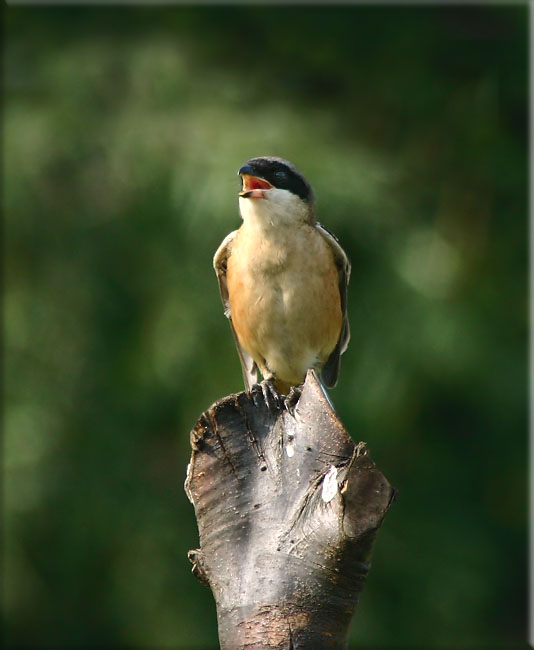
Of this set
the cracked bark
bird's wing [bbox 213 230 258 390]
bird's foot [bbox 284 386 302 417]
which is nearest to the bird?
bird's wing [bbox 213 230 258 390]

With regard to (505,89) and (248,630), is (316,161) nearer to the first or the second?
(505,89)

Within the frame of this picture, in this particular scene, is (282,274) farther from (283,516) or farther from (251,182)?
(283,516)

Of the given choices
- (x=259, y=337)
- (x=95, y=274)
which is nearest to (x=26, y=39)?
(x=95, y=274)

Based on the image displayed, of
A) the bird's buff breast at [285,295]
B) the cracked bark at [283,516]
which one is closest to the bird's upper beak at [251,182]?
the bird's buff breast at [285,295]

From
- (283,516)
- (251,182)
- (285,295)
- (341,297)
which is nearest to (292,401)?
(283,516)

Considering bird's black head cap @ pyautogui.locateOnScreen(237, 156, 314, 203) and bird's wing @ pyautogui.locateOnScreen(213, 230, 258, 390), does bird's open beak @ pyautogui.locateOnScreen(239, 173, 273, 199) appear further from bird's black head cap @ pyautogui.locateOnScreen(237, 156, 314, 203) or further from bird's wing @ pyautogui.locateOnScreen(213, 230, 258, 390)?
bird's wing @ pyautogui.locateOnScreen(213, 230, 258, 390)

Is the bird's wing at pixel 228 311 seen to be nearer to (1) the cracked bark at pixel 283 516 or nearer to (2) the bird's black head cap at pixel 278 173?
(2) the bird's black head cap at pixel 278 173

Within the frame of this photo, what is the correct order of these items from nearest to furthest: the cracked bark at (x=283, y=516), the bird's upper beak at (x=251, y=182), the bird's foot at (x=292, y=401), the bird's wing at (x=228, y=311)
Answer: the cracked bark at (x=283, y=516) < the bird's foot at (x=292, y=401) < the bird's upper beak at (x=251, y=182) < the bird's wing at (x=228, y=311)

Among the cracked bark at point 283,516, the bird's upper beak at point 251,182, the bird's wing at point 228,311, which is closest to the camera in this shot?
the cracked bark at point 283,516
